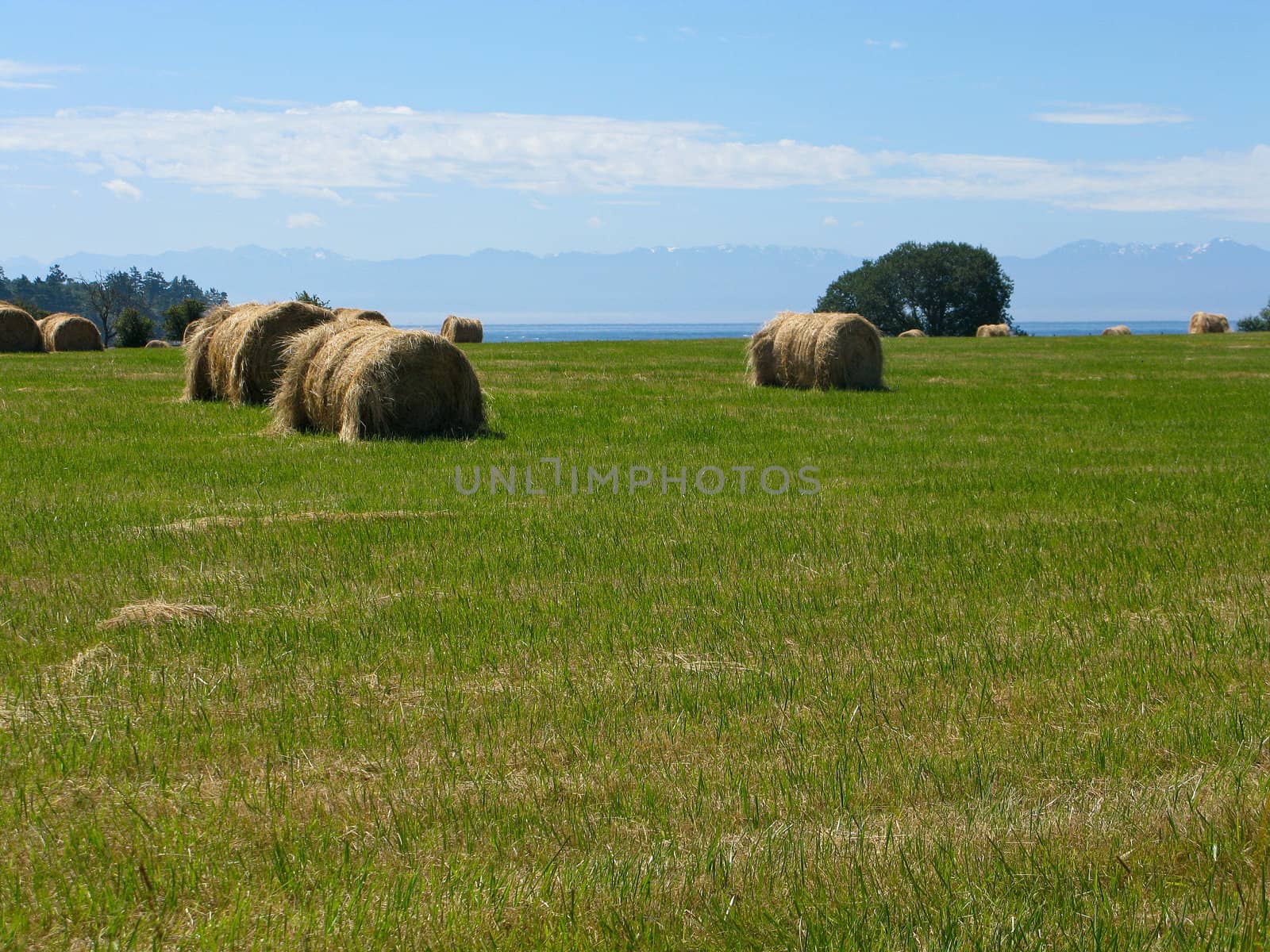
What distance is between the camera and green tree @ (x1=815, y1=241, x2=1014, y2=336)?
106 metres

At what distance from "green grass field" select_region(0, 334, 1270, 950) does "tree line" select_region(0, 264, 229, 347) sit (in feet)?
227

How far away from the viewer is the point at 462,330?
54375 mm

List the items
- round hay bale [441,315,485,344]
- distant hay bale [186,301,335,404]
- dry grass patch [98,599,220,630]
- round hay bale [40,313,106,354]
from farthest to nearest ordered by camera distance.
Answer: round hay bale [441,315,485,344], round hay bale [40,313,106,354], distant hay bale [186,301,335,404], dry grass patch [98,599,220,630]

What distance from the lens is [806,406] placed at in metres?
20.8

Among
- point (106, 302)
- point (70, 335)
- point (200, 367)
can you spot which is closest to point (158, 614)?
point (200, 367)

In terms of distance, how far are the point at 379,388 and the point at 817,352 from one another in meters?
11.3

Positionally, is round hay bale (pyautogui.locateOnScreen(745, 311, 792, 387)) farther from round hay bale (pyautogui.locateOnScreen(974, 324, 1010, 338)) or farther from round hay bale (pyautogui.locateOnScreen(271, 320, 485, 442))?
round hay bale (pyautogui.locateOnScreen(974, 324, 1010, 338))

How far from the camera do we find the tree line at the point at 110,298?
77312mm

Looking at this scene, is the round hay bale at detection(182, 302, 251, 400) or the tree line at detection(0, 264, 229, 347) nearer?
the round hay bale at detection(182, 302, 251, 400)

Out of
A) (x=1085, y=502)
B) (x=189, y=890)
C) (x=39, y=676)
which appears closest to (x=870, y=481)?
(x=1085, y=502)

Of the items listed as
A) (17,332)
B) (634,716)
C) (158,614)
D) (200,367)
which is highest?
(17,332)

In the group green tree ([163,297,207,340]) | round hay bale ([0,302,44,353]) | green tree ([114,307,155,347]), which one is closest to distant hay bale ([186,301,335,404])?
round hay bale ([0,302,44,353])

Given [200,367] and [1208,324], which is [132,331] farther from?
[1208,324]

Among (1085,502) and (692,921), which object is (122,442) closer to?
(1085,502)
